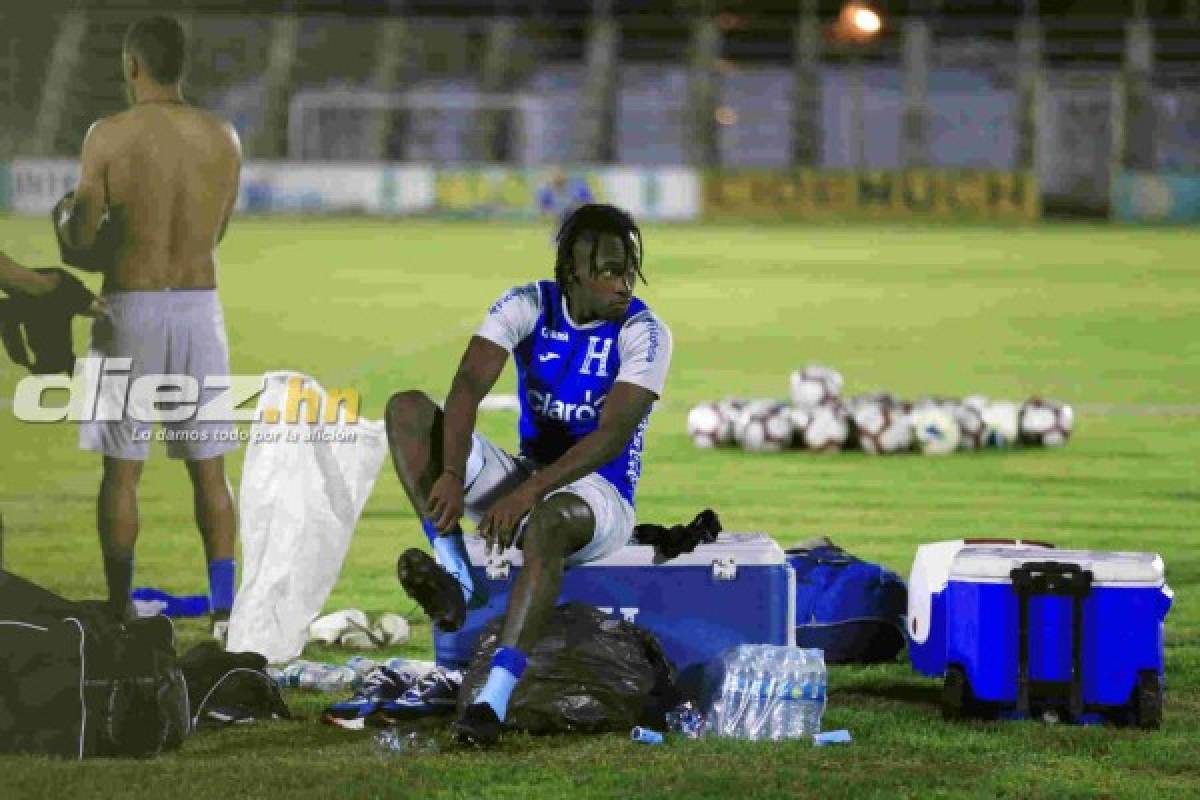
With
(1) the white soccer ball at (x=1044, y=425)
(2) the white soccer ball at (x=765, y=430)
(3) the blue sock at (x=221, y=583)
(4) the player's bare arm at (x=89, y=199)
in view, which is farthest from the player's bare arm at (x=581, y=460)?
(1) the white soccer ball at (x=1044, y=425)

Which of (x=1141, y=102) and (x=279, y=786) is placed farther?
(x=1141, y=102)

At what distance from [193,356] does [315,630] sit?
4.18 ft

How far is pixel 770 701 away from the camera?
7203 mm

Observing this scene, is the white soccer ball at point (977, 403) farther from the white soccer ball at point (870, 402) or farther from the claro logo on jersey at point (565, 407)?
the claro logo on jersey at point (565, 407)

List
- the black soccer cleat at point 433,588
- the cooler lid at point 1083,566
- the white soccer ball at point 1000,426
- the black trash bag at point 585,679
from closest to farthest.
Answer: the black soccer cleat at point 433,588
the black trash bag at point 585,679
the cooler lid at point 1083,566
the white soccer ball at point 1000,426

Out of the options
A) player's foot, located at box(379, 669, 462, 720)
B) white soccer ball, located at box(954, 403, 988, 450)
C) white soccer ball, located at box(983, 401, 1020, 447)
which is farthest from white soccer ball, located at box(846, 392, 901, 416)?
player's foot, located at box(379, 669, 462, 720)

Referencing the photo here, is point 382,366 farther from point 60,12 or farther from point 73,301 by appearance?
point 60,12

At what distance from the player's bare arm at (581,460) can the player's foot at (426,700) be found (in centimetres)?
48

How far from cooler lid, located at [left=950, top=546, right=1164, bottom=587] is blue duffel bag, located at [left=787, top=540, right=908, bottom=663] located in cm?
98

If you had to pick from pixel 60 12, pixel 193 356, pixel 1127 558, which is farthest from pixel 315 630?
pixel 60 12

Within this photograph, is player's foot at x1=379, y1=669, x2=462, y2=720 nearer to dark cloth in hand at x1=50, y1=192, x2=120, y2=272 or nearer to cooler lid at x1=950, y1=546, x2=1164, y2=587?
cooler lid at x1=950, y1=546, x2=1164, y2=587

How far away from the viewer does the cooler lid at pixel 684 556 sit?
25.1 ft

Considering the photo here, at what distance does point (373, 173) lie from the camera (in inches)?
2000

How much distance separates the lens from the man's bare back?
923 cm
